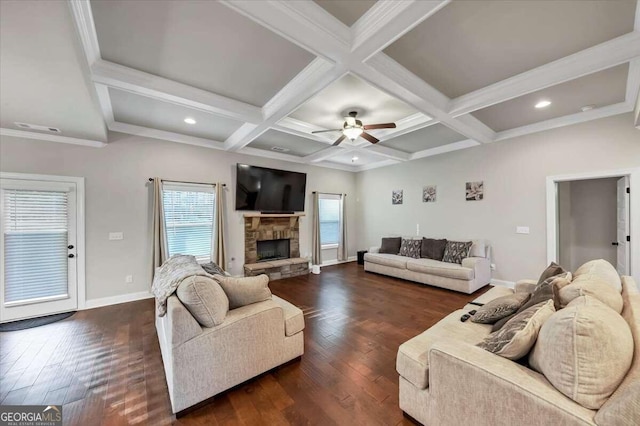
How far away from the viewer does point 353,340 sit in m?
2.78

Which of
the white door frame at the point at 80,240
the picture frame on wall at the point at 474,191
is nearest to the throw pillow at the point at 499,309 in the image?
the picture frame on wall at the point at 474,191

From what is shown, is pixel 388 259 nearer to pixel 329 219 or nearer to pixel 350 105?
pixel 329 219

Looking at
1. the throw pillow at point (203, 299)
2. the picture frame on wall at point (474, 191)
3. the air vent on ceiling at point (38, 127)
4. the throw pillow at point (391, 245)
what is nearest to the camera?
the throw pillow at point (203, 299)

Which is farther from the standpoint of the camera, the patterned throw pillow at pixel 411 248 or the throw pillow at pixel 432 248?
the patterned throw pillow at pixel 411 248

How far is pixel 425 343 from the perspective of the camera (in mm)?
1781

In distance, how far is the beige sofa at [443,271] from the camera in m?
4.30

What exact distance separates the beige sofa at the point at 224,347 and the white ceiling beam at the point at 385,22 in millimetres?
2417

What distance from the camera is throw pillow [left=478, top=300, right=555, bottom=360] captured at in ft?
4.14

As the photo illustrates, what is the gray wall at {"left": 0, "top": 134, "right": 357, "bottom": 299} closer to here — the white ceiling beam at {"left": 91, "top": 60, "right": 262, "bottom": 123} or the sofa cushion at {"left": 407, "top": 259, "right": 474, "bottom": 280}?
the white ceiling beam at {"left": 91, "top": 60, "right": 262, "bottom": 123}

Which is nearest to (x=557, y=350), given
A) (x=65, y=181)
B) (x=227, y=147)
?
(x=227, y=147)

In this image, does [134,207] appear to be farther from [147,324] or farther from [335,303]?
[335,303]

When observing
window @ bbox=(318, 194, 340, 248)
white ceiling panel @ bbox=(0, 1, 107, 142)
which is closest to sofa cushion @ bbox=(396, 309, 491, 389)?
white ceiling panel @ bbox=(0, 1, 107, 142)

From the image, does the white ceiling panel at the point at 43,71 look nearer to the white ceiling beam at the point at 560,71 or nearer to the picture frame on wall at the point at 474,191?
the white ceiling beam at the point at 560,71

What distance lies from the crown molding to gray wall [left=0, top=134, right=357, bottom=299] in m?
0.06
